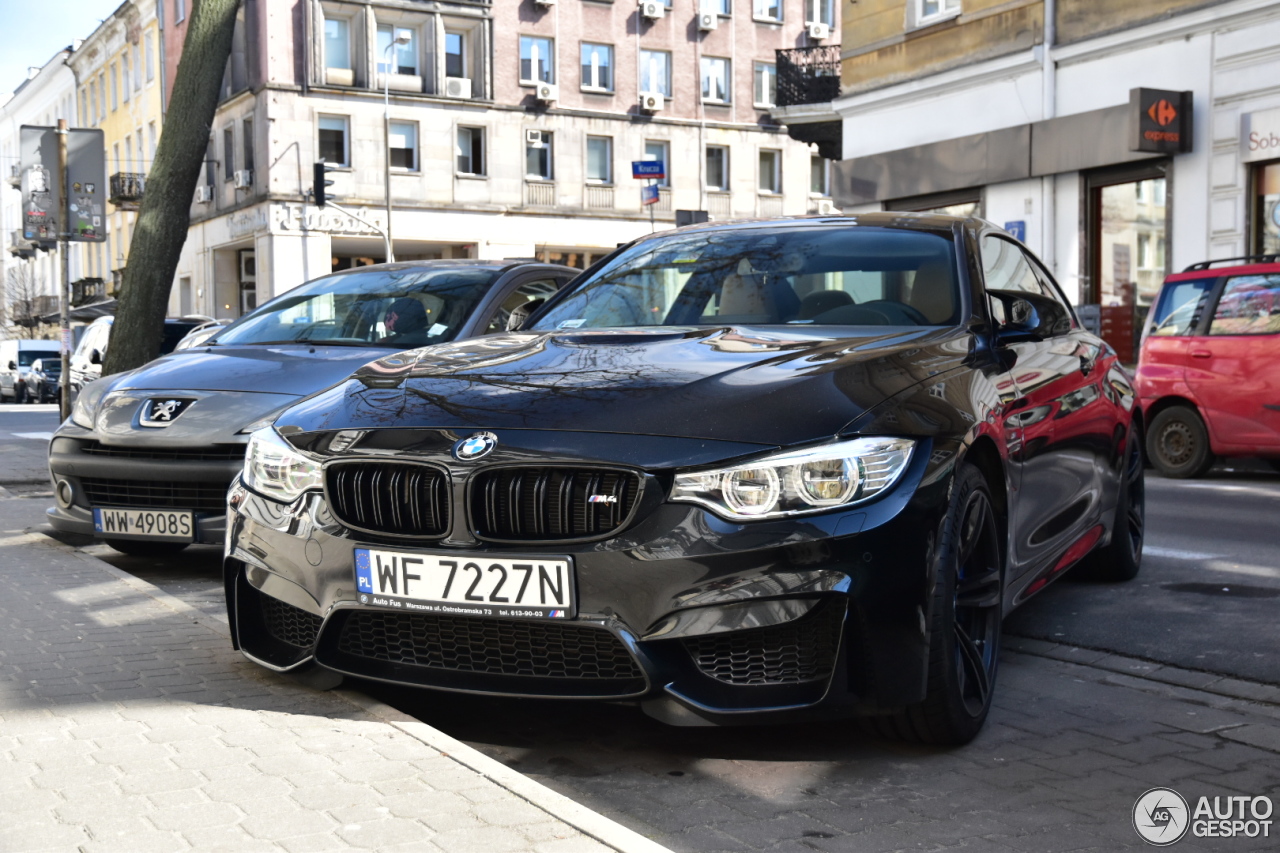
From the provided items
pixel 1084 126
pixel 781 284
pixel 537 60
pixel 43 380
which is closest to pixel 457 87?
pixel 537 60

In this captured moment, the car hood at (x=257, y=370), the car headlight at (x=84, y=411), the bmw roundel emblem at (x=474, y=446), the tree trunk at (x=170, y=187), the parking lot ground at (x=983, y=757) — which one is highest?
the tree trunk at (x=170, y=187)

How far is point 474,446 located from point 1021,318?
206 centimetres

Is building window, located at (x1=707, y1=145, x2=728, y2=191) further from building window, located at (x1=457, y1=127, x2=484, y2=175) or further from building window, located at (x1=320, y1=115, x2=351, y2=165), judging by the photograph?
building window, located at (x1=320, y1=115, x2=351, y2=165)

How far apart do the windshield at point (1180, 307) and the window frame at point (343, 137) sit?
3351 cm

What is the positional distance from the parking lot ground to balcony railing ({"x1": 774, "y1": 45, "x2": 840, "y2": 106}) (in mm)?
22354

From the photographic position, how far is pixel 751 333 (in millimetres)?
4582

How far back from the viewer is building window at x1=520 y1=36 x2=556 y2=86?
149 feet

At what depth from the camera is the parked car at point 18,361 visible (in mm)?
42156

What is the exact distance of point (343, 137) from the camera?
141ft

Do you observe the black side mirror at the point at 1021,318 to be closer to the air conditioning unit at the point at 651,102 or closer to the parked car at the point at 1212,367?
the parked car at the point at 1212,367

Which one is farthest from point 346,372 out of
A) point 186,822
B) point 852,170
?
point 852,170

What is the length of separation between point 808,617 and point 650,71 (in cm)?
4538

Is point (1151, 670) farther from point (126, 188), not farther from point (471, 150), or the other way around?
point (126, 188)

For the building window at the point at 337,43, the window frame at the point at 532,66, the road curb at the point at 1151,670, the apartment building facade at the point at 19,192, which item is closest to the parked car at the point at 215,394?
the road curb at the point at 1151,670
